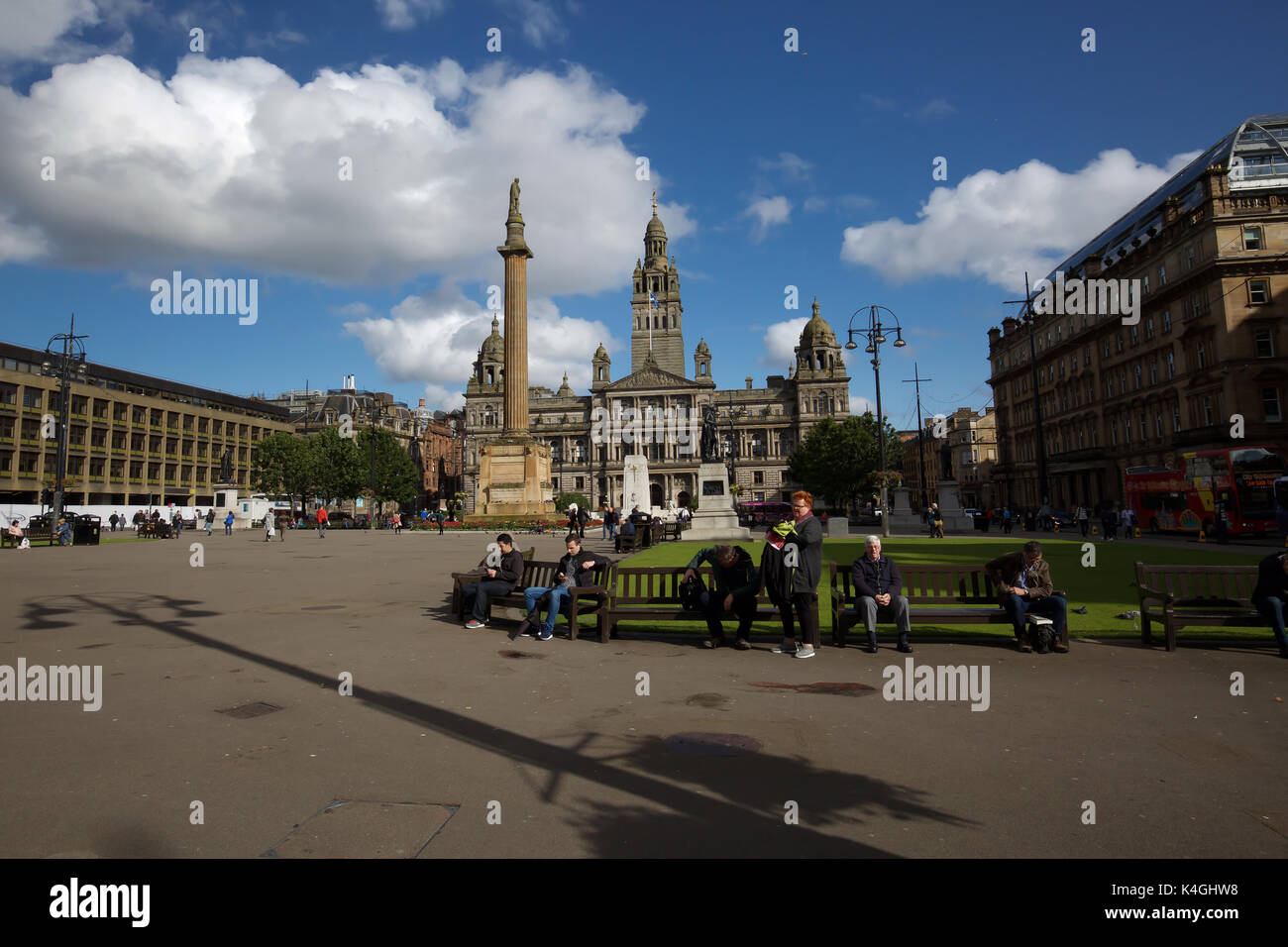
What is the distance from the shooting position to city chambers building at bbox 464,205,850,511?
356 ft

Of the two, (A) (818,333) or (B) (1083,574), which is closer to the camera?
(B) (1083,574)

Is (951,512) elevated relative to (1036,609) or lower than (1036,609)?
elevated

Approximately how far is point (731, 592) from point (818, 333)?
108 metres

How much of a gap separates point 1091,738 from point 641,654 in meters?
4.70

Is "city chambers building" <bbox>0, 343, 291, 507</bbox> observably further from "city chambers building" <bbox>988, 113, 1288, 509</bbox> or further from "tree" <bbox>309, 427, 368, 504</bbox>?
"city chambers building" <bbox>988, 113, 1288, 509</bbox>

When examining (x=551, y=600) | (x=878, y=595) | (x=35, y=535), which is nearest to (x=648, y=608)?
(x=551, y=600)

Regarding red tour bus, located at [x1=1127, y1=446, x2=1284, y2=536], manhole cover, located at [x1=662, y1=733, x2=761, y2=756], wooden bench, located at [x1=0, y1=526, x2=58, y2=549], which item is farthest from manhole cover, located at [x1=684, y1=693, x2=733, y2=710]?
wooden bench, located at [x1=0, y1=526, x2=58, y2=549]

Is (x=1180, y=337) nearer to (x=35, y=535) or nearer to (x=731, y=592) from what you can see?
(x=731, y=592)

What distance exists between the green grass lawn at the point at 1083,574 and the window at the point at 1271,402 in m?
23.3

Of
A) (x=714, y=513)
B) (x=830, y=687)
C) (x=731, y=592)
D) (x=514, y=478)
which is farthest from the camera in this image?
(x=514, y=478)

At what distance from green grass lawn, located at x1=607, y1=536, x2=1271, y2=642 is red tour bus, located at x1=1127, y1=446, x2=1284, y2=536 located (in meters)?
7.04

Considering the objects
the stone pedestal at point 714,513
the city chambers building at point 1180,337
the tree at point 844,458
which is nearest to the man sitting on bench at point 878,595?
the stone pedestal at point 714,513

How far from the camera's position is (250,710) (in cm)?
592
